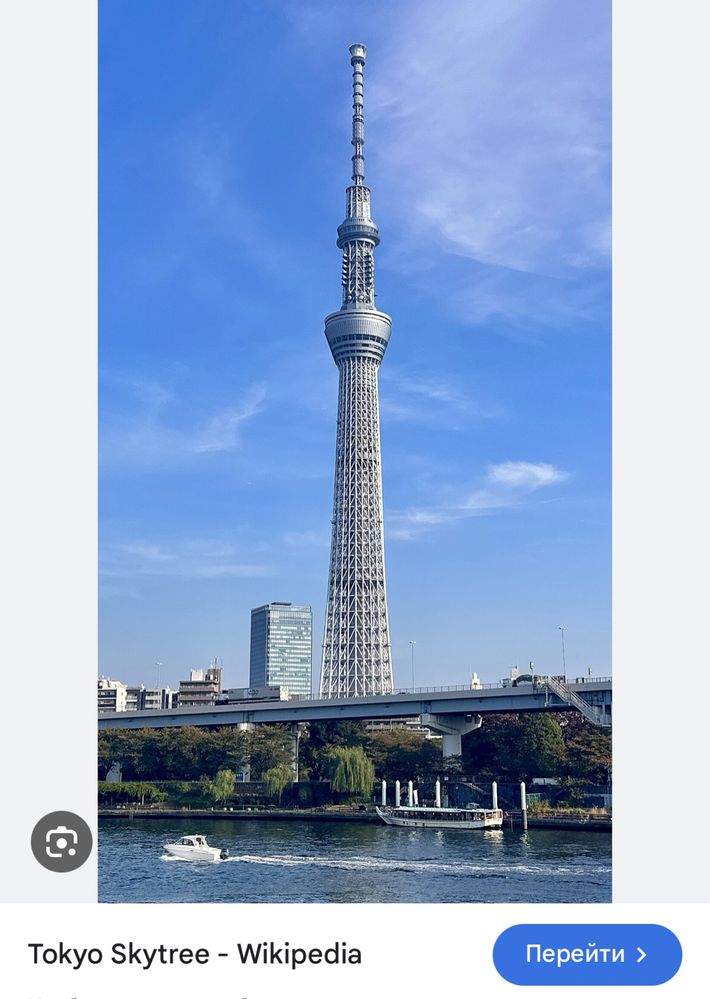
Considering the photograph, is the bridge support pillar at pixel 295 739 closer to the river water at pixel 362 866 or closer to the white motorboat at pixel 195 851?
the river water at pixel 362 866

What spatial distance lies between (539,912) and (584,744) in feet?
122

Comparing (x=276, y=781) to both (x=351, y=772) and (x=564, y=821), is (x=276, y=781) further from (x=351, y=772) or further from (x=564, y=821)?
(x=564, y=821)

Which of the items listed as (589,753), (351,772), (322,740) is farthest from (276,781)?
(589,753)

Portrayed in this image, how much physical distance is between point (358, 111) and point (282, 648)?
6416 centimetres

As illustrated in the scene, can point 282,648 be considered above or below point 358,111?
below

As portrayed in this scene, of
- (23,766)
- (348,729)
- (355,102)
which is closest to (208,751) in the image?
(348,729)

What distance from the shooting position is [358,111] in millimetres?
94312

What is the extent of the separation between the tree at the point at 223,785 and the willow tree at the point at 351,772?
14.9 ft

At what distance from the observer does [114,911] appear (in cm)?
870

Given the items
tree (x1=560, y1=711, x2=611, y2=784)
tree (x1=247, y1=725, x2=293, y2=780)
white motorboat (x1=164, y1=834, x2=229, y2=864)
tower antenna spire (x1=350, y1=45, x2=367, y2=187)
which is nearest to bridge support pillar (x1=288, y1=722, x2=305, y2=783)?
tree (x1=247, y1=725, x2=293, y2=780)

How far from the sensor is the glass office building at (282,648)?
125m

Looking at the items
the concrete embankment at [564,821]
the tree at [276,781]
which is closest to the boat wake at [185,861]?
the concrete embankment at [564,821]

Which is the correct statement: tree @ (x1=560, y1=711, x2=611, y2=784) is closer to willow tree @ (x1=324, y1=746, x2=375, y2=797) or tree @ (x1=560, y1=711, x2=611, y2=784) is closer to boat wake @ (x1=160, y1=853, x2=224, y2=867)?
willow tree @ (x1=324, y1=746, x2=375, y2=797)

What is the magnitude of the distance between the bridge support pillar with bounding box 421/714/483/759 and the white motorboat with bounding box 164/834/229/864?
71.0ft
